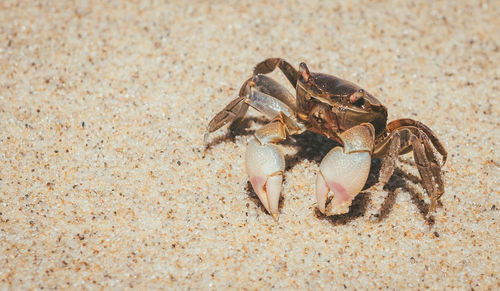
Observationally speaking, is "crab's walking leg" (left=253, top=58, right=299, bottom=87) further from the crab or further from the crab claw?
the crab claw

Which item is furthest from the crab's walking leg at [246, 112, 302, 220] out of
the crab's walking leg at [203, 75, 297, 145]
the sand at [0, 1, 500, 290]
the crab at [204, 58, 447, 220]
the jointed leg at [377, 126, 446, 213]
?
the jointed leg at [377, 126, 446, 213]

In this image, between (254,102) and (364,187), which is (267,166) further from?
(364,187)

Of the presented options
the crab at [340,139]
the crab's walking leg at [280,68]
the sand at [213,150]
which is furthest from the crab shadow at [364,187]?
the crab's walking leg at [280,68]

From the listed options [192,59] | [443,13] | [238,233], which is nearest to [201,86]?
[192,59]

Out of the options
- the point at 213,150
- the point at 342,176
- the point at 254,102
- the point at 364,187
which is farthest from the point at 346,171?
the point at 213,150

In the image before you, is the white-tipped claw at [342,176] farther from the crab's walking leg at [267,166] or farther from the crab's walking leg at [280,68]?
the crab's walking leg at [280,68]

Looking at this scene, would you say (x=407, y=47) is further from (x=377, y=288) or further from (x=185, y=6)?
(x=377, y=288)
